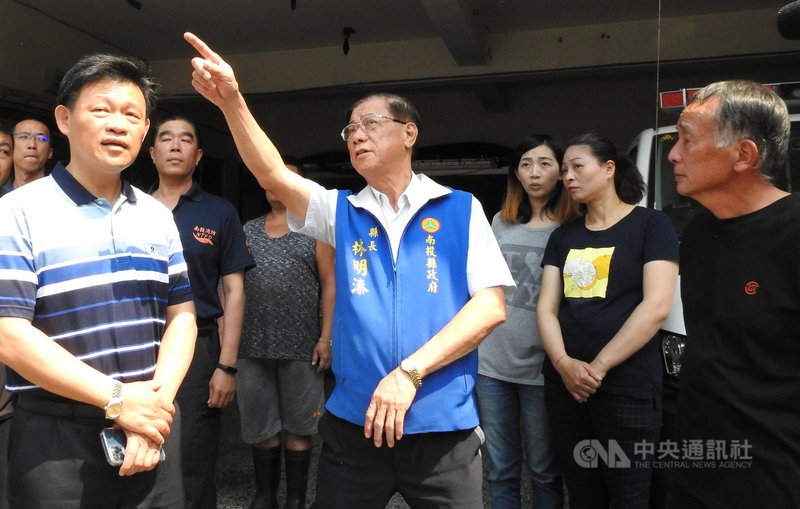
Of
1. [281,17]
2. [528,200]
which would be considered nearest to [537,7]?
[281,17]

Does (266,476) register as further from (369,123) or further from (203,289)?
(369,123)

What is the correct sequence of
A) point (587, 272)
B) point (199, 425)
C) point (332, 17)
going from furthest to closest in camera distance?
point (332, 17)
point (199, 425)
point (587, 272)

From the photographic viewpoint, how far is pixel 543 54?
7.33 m

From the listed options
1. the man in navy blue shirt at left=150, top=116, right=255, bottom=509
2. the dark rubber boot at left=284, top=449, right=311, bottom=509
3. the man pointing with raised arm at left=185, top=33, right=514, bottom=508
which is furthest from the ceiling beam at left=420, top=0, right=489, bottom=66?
the dark rubber boot at left=284, top=449, right=311, bottom=509

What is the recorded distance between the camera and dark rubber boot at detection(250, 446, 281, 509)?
312 cm

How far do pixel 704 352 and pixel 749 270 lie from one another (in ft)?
0.84

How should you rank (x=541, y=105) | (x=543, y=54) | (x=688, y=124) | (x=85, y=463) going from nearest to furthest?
1. (x=85, y=463)
2. (x=688, y=124)
3. (x=543, y=54)
4. (x=541, y=105)

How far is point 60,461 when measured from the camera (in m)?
1.51

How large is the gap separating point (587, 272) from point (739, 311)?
0.97m

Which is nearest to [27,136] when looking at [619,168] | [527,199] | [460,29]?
[527,199]

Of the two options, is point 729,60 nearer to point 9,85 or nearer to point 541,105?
point 541,105

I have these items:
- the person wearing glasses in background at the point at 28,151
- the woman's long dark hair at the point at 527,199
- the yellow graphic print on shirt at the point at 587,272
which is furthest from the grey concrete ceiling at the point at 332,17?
the yellow graphic print on shirt at the point at 587,272

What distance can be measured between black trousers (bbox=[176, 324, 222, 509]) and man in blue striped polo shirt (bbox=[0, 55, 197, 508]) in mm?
839

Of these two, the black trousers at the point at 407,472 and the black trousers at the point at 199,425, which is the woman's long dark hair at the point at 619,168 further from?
the black trousers at the point at 199,425
